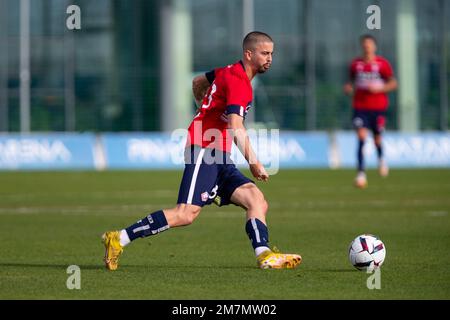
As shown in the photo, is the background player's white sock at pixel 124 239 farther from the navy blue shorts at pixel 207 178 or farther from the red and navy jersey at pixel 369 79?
the red and navy jersey at pixel 369 79

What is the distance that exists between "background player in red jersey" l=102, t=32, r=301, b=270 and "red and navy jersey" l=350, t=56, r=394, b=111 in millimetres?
13694

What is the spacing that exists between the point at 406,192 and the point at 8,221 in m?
8.74

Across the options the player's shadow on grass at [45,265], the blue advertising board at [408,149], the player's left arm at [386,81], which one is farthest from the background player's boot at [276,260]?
the blue advertising board at [408,149]

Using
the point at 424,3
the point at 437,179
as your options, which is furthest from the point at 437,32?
the point at 437,179

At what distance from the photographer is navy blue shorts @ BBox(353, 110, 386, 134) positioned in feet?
81.0

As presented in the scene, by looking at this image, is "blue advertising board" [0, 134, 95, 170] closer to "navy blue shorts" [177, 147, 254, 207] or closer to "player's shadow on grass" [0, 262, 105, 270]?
"player's shadow on grass" [0, 262, 105, 270]

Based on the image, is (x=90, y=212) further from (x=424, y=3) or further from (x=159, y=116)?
(x=424, y=3)

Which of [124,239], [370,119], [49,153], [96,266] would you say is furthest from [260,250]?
[49,153]

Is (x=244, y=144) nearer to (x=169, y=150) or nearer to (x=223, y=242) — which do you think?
(x=223, y=242)

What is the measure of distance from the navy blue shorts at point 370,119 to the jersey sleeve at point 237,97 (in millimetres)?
14155

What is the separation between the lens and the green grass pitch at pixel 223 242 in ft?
31.5

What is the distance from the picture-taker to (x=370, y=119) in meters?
24.9

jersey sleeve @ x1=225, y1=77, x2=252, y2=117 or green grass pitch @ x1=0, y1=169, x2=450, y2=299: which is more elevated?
jersey sleeve @ x1=225, y1=77, x2=252, y2=117

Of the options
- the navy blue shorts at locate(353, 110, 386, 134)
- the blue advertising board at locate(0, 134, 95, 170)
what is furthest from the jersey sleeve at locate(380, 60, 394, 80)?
the blue advertising board at locate(0, 134, 95, 170)
